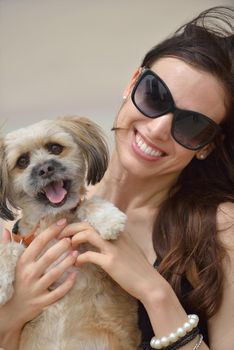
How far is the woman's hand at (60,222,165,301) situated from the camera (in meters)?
1.34

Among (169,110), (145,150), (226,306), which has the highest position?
(169,110)

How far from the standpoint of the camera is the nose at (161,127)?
1464 mm

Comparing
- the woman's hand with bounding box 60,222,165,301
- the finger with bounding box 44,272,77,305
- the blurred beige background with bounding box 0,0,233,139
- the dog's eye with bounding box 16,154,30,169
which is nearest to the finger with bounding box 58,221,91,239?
the woman's hand with bounding box 60,222,165,301

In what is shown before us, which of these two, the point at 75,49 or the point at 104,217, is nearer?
the point at 104,217

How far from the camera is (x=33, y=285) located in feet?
4.52

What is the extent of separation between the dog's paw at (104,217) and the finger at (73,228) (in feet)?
0.06

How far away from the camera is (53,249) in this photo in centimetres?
138

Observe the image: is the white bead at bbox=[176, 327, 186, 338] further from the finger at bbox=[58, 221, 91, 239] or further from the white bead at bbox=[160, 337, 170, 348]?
the finger at bbox=[58, 221, 91, 239]

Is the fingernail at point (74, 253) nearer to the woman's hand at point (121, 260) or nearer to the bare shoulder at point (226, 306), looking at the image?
the woman's hand at point (121, 260)

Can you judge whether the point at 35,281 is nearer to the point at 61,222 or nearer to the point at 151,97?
the point at 61,222

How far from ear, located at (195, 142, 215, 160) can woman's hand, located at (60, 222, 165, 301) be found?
43cm

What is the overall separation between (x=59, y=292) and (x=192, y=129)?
2.08 ft

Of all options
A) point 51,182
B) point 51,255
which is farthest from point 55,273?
point 51,182

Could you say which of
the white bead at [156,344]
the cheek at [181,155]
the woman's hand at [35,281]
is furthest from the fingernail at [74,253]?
the cheek at [181,155]
